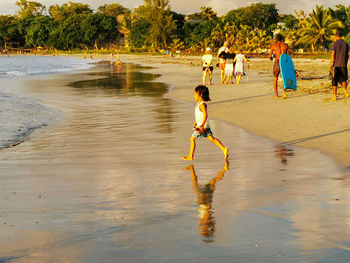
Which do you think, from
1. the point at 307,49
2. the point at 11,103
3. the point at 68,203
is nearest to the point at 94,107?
the point at 11,103

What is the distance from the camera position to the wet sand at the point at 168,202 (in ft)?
12.8

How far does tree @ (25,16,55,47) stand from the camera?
16250 centimetres

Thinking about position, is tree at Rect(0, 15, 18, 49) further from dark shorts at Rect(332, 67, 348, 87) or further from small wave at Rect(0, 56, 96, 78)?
dark shorts at Rect(332, 67, 348, 87)

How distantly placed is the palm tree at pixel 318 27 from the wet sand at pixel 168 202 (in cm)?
5905

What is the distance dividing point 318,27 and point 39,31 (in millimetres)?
118888

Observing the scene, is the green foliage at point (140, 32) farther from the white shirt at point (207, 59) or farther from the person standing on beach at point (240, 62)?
the white shirt at point (207, 59)

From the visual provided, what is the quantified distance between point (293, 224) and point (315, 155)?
10.9 ft

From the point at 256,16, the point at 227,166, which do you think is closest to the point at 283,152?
the point at 227,166

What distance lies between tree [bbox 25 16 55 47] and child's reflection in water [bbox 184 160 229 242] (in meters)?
162

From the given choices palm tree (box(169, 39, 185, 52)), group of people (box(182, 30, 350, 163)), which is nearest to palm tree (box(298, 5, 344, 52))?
palm tree (box(169, 39, 185, 52))

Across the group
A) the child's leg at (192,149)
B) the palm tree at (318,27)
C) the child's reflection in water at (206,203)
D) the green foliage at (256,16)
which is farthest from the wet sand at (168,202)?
the green foliage at (256,16)

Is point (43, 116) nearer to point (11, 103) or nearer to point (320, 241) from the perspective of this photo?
point (11, 103)

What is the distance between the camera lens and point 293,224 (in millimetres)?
4375

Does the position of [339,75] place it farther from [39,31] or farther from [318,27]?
[39,31]
